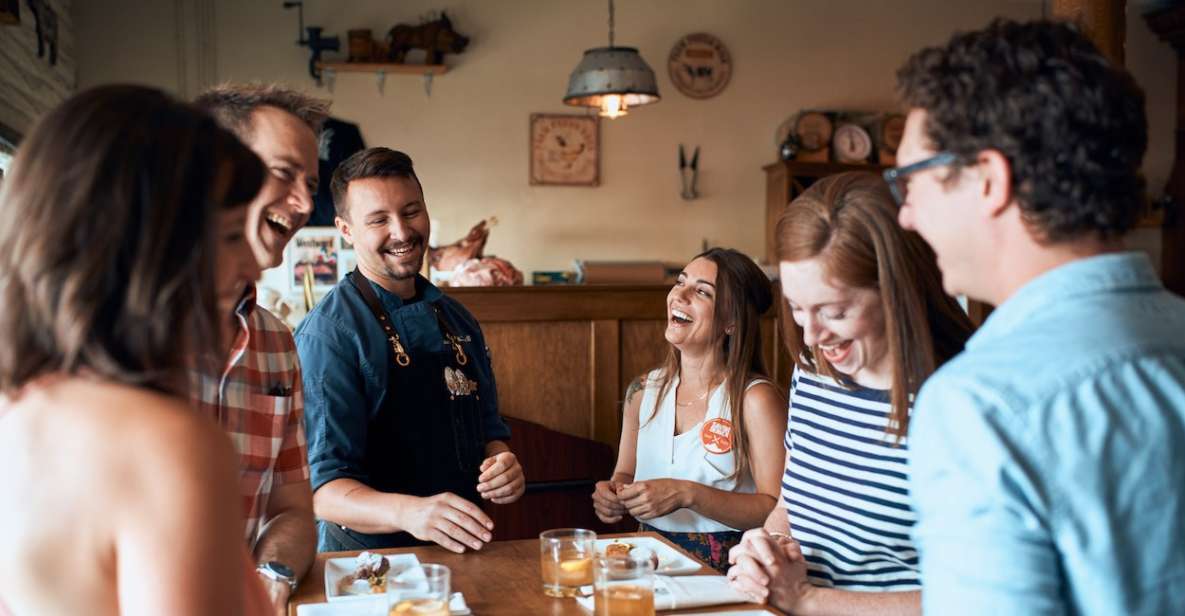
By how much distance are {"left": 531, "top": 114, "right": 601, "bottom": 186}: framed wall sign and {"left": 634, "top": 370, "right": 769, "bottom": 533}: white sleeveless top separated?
14.1ft

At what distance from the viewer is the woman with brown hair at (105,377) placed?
2.72 ft

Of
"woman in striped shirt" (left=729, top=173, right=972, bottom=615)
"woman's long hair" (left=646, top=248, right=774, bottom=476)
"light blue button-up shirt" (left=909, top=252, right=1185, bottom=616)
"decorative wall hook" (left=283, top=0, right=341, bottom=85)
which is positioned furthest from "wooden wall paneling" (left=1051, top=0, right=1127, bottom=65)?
"decorative wall hook" (left=283, top=0, right=341, bottom=85)

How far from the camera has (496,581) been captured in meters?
1.92

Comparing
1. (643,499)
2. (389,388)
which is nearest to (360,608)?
(389,388)

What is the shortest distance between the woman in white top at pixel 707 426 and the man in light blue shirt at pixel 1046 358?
1566 mm

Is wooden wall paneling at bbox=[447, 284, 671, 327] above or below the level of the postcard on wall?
below

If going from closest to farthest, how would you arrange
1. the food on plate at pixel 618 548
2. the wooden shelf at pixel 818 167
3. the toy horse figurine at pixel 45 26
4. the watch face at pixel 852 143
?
1. the food on plate at pixel 618 548
2. the toy horse figurine at pixel 45 26
3. the wooden shelf at pixel 818 167
4. the watch face at pixel 852 143

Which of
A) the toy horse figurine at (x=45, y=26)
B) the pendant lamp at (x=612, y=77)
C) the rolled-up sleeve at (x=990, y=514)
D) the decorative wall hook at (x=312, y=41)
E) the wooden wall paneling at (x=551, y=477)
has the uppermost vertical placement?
the decorative wall hook at (x=312, y=41)

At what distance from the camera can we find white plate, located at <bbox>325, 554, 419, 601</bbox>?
180cm

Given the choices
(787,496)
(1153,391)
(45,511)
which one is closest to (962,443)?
(1153,391)

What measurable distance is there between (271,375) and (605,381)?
2873 millimetres

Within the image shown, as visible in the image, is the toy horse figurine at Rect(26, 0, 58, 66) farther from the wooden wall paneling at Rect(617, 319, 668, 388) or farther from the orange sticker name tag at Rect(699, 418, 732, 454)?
the orange sticker name tag at Rect(699, 418, 732, 454)

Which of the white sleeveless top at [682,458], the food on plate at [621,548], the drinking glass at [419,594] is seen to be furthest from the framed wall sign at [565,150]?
the drinking glass at [419,594]

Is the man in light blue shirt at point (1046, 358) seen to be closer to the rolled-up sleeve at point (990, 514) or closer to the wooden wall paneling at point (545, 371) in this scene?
the rolled-up sleeve at point (990, 514)
